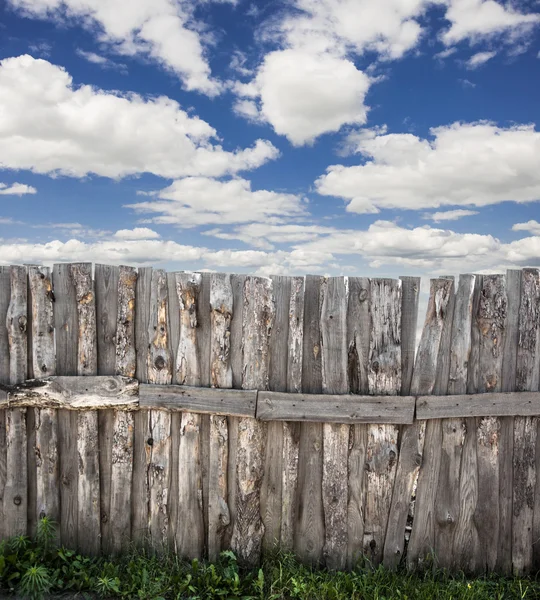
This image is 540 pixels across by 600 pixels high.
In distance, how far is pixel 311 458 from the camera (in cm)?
471

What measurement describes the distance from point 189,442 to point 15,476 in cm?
186

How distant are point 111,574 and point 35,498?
1234 mm

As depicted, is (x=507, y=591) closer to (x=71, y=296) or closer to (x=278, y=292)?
(x=278, y=292)

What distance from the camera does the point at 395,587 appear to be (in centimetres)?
445

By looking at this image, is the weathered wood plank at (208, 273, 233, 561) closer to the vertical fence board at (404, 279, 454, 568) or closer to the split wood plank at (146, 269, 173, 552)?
the split wood plank at (146, 269, 173, 552)

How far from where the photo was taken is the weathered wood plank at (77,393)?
477 cm

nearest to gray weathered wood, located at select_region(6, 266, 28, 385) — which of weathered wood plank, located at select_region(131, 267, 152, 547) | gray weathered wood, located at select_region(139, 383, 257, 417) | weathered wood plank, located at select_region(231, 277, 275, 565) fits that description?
weathered wood plank, located at select_region(131, 267, 152, 547)

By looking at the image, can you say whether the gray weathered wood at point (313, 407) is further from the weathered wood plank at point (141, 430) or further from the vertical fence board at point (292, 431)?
the weathered wood plank at point (141, 430)

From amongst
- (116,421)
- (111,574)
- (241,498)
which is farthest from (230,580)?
(116,421)

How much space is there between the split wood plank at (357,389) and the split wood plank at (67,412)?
8.56ft

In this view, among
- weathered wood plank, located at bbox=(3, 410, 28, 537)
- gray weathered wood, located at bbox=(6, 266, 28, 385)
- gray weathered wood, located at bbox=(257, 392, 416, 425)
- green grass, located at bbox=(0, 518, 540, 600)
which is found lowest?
green grass, located at bbox=(0, 518, 540, 600)

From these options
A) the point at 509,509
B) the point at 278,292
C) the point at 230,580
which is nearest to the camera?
the point at 230,580

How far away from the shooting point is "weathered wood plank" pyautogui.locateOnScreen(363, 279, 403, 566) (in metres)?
4.56

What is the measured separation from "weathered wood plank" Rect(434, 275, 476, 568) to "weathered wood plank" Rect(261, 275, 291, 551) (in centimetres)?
143
